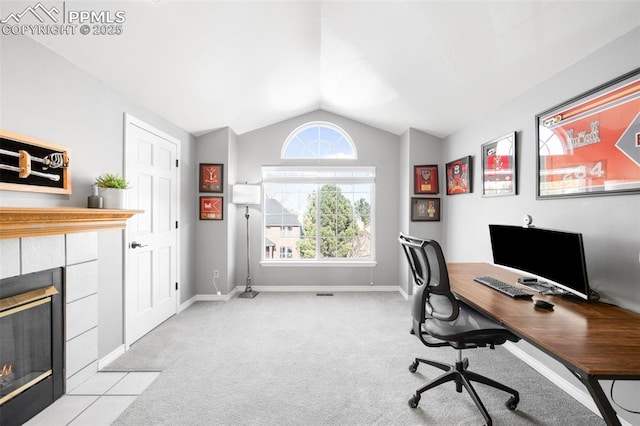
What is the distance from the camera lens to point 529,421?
72.0 inches

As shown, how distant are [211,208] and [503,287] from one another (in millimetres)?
3726

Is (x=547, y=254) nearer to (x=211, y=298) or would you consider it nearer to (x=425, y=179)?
(x=425, y=179)

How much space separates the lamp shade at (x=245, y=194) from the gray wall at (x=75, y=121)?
4.79ft

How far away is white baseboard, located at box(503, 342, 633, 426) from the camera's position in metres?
1.96

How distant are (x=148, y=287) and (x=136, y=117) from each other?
1.79 metres

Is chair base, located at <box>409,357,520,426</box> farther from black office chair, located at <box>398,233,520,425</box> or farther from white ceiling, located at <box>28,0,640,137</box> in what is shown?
white ceiling, located at <box>28,0,640,137</box>

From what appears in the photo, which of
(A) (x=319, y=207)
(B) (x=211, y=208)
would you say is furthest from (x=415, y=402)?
(B) (x=211, y=208)

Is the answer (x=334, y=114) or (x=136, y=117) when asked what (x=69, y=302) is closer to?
(x=136, y=117)

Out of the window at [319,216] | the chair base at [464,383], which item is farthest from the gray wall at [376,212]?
the chair base at [464,383]

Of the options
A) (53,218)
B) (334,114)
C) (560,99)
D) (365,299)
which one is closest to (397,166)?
(334,114)

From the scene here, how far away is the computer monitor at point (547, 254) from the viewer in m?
1.72

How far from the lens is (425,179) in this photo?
173 inches

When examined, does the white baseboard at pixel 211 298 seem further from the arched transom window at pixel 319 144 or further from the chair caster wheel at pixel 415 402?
the chair caster wheel at pixel 415 402

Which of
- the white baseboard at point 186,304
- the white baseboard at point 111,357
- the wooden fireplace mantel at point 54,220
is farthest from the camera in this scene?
the white baseboard at point 186,304
